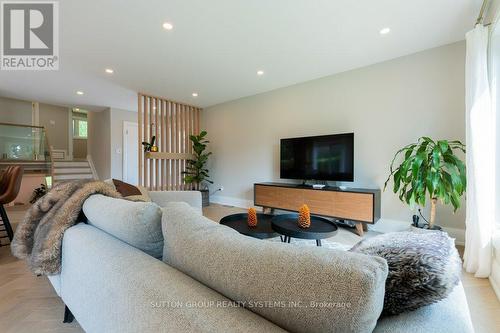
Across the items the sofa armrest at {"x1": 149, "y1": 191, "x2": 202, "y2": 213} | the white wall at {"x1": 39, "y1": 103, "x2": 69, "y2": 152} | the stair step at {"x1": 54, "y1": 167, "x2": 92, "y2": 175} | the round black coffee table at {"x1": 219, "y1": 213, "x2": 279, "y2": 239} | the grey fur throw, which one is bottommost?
the round black coffee table at {"x1": 219, "y1": 213, "x2": 279, "y2": 239}

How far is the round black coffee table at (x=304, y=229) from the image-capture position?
5.83ft

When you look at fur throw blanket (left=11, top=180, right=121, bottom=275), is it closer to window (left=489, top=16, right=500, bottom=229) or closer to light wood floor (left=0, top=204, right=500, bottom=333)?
light wood floor (left=0, top=204, right=500, bottom=333)

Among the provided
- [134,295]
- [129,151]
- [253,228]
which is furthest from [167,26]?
[129,151]

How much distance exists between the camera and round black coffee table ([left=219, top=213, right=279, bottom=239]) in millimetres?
1874

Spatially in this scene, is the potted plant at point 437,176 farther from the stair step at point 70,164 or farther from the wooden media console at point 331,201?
the stair step at point 70,164

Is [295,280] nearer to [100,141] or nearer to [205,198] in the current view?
[205,198]

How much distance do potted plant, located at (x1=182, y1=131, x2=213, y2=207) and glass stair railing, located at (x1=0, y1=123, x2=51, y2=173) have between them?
3761 millimetres

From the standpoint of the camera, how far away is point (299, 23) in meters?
2.26

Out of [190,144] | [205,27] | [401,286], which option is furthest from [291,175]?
[401,286]

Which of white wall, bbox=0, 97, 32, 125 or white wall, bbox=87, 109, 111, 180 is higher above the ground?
white wall, bbox=0, 97, 32, 125

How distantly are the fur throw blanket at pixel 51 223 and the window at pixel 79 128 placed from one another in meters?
8.56

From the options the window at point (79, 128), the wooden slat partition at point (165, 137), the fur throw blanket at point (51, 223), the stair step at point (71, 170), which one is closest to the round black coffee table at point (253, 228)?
the fur throw blanket at point (51, 223)

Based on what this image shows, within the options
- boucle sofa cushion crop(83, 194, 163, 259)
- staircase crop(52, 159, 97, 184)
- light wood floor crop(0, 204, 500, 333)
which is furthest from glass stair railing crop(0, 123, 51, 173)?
boucle sofa cushion crop(83, 194, 163, 259)

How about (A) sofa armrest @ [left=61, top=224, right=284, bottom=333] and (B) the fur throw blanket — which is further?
(B) the fur throw blanket
